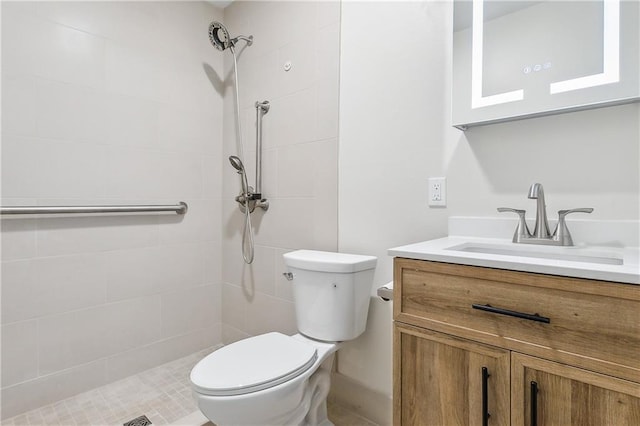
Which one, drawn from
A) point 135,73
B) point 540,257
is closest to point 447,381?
point 540,257

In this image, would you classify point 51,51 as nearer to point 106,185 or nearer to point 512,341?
point 106,185

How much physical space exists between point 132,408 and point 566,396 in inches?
68.8

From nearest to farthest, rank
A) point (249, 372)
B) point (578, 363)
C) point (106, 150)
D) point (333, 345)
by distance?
1. point (578, 363)
2. point (249, 372)
3. point (333, 345)
4. point (106, 150)

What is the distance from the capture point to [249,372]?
1.15m

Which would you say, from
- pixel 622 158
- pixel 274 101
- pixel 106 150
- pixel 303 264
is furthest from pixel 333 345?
pixel 106 150

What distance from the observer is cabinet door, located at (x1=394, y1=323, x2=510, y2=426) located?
840 millimetres

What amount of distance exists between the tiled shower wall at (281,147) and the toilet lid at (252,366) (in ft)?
1.71

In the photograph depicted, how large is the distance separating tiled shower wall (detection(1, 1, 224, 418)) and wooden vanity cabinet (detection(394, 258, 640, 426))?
156cm

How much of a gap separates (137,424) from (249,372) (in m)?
0.77

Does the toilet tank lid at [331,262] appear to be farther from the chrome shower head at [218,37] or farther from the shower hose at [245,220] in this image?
the chrome shower head at [218,37]

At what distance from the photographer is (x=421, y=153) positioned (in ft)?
4.59

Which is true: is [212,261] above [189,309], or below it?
above

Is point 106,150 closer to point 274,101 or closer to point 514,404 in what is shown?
point 274,101

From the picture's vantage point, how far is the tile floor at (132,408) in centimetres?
152
